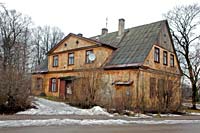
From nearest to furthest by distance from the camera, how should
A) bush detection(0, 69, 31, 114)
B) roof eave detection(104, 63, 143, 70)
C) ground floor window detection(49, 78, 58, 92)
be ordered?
bush detection(0, 69, 31, 114) < roof eave detection(104, 63, 143, 70) < ground floor window detection(49, 78, 58, 92)

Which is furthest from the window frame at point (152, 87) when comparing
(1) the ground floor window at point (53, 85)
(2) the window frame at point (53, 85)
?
(2) the window frame at point (53, 85)

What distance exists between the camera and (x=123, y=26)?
112 feet

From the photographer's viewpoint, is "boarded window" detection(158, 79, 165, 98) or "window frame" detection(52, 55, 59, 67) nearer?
"boarded window" detection(158, 79, 165, 98)

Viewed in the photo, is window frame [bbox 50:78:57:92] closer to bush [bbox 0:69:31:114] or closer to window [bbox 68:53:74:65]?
window [bbox 68:53:74:65]

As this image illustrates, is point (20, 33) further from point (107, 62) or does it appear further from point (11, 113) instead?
point (11, 113)

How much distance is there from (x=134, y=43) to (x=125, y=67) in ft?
13.6

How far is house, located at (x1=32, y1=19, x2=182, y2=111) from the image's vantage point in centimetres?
2397

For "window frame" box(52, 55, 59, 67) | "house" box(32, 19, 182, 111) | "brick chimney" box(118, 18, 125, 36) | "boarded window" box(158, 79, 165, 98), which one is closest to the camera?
"boarded window" box(158, 79, 165, 98)

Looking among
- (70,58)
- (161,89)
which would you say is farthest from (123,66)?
(70,58)

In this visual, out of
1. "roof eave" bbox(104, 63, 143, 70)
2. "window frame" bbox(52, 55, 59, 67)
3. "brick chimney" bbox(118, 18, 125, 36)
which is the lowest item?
"roof eave" bbox(104, 63, 143, 70)

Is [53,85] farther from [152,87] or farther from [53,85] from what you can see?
[152,87]

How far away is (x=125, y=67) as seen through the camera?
1082 inches

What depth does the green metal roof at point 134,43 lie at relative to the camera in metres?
28.1

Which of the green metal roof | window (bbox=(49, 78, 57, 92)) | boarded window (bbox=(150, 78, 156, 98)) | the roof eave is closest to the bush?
the roof eave
